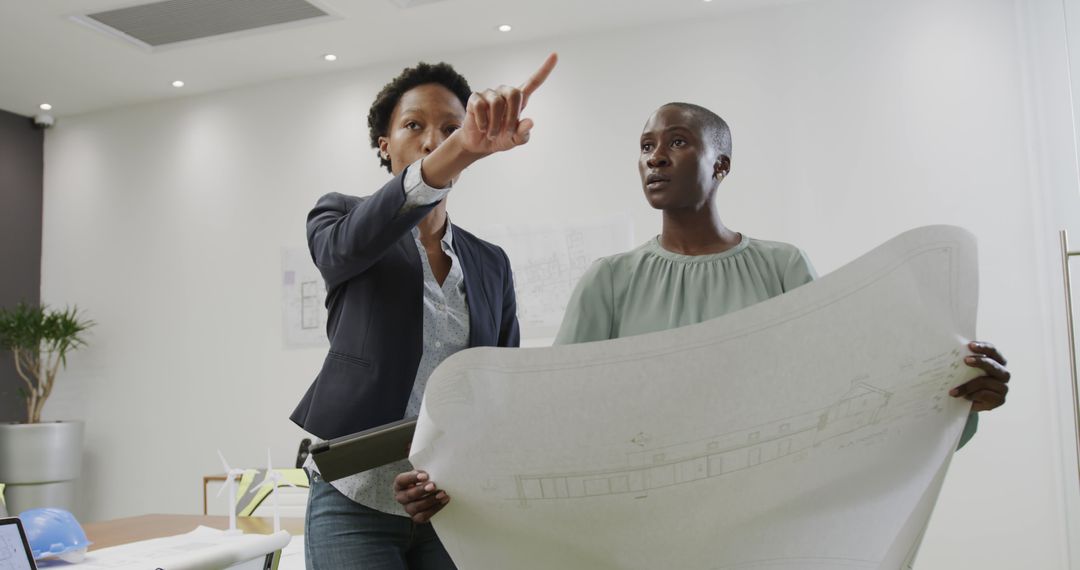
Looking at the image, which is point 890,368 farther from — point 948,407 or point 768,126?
point 768,126

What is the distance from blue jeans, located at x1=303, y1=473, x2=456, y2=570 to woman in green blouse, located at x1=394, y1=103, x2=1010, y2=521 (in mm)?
369

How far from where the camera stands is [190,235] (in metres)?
5.76

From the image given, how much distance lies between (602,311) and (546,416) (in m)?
0.46

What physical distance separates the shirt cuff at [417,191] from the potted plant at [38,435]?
5311mm

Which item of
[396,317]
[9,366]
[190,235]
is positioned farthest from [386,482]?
[9,366]

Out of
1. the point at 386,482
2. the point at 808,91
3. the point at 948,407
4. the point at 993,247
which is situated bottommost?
the point at 386,482

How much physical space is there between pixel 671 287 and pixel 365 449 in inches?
17.9

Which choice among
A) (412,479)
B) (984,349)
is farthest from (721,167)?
(412,479)

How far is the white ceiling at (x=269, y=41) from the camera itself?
4.53 metres

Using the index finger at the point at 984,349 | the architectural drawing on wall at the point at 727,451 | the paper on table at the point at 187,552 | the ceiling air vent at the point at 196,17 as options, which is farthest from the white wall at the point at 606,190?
the architectural drawing on wall at the point at 727,451

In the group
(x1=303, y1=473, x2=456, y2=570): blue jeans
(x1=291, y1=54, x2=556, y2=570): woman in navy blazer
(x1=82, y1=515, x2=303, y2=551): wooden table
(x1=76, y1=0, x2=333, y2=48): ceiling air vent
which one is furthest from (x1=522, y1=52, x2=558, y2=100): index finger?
(x1=76, y1=0, x2=333, y2=48): ceiling air vent

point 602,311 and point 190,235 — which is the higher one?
point 190,235

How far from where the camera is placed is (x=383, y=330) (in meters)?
1.13

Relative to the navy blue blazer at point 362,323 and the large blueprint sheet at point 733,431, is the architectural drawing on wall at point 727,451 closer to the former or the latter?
the large blueprint sheet at point 733,431
